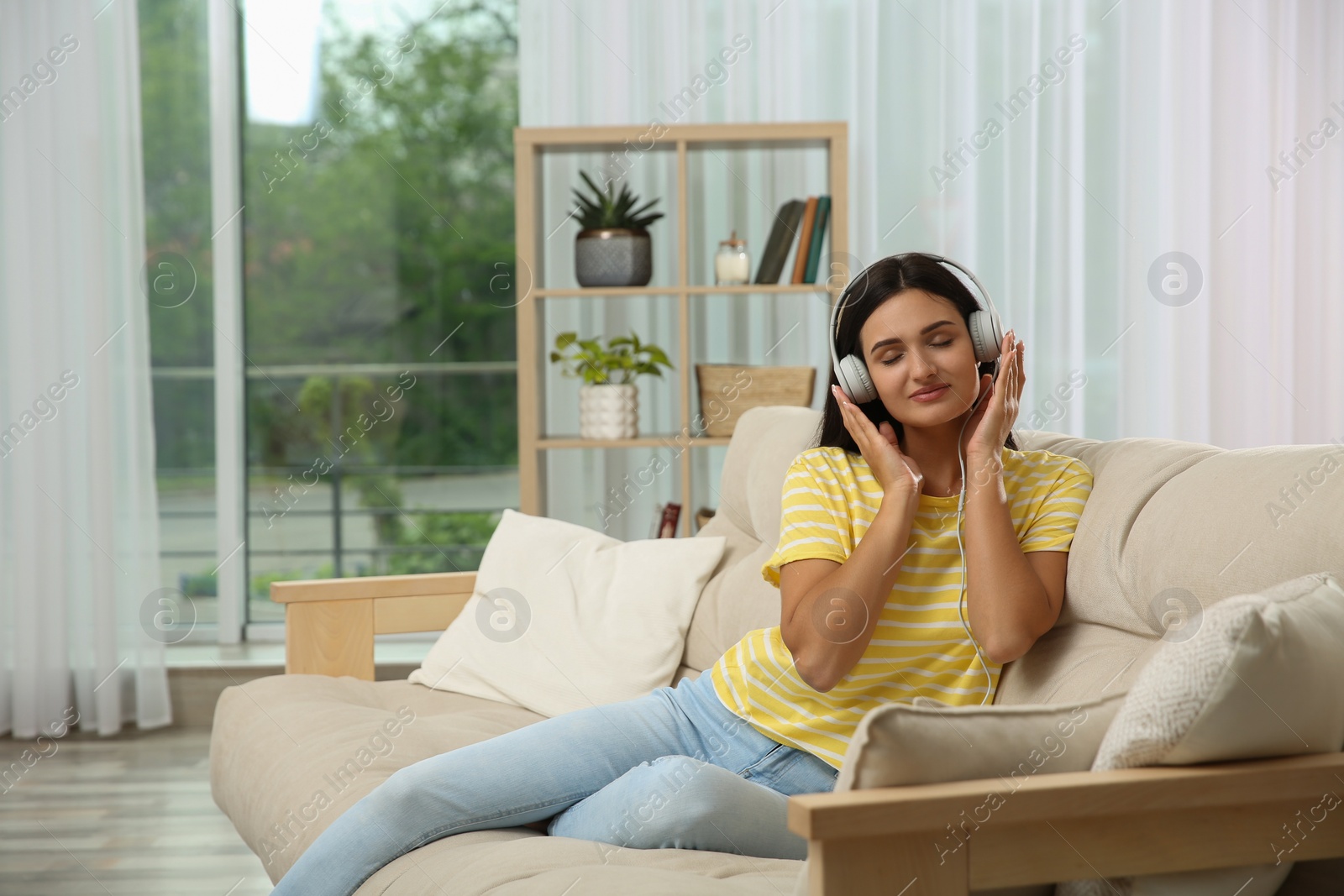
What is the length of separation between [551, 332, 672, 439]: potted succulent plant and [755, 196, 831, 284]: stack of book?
0.38 metres

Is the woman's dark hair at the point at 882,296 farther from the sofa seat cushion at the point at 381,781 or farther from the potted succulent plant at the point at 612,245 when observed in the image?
the potted succulent plant at the point at 612,245

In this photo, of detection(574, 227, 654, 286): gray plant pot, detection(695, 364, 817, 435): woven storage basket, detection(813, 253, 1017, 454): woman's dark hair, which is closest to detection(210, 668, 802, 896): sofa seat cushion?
detection(813, 253, 1017, 454): woman's dark hair

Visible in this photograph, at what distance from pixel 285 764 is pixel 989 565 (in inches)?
40.5

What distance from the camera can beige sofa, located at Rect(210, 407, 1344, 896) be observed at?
2.67 feet

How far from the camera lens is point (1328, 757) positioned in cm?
88

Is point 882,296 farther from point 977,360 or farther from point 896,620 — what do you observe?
point 896,620

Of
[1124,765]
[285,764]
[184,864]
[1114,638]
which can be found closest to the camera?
[1124,765]

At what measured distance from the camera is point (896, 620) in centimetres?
125

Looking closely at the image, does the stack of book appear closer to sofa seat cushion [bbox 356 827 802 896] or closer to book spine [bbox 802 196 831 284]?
book spine [bbox 802 196 831 284]

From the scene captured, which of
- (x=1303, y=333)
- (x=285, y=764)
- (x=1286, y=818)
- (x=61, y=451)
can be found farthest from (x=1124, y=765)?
(x=61, y=451)

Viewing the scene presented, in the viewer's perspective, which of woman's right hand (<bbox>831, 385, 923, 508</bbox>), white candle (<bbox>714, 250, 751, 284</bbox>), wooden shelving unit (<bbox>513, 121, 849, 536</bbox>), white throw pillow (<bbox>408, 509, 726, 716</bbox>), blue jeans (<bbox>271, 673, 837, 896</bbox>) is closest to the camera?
blue jeans (<bbox>271, 673, 837, 896</bbox>)

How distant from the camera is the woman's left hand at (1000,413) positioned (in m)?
1.24

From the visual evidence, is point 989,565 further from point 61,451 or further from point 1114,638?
point 61,451

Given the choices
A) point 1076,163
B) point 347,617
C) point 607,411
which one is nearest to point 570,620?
point 347,617
